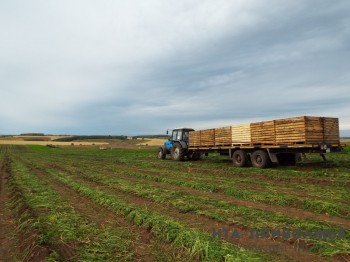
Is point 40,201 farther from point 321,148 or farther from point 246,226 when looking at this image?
point 321,148

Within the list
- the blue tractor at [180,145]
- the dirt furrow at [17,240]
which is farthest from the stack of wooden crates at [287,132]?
the dirt furrow at [17,240]

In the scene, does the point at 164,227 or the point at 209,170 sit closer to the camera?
the point at 164,227

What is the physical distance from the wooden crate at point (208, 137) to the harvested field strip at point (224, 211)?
938 cm

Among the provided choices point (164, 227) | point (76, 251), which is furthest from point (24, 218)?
point (164, 227)

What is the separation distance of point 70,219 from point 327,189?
26.1 feet

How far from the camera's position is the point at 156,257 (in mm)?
4492

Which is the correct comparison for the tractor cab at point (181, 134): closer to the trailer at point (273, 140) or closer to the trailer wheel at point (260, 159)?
the trailer at point (273, 140)

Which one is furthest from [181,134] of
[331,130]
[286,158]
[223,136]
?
[331,130]

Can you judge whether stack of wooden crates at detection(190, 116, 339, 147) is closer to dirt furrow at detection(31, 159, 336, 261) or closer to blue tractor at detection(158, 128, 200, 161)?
blue tractor at detection(158, 128, 200, 161)

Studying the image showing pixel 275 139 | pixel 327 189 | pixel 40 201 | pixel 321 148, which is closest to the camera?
pixel 40 201

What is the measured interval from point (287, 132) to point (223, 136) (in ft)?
15.5

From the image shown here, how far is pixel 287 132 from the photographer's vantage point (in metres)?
13.6

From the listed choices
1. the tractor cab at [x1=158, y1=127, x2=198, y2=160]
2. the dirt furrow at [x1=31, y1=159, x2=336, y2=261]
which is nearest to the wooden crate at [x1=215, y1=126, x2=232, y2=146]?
the tractor cab at [x1=158, y1=127, x2=198, y2=160]

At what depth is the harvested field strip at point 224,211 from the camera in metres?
4.73
